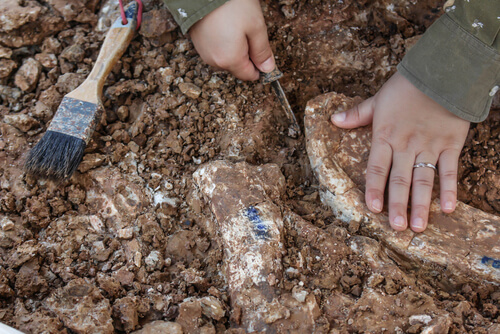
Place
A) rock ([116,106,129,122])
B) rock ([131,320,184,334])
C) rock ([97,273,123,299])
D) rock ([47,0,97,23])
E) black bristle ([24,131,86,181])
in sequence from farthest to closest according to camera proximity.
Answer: rock ([47,0,97,23]) < rock ([116,106,129,122]) < black bristle ([24,131,86,181]) < rock ([97,273,123,299]) < rock ([131,320,184,334])

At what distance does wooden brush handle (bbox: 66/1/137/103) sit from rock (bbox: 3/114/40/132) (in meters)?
0.19

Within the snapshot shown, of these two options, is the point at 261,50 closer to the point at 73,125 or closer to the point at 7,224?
the point at 73,125

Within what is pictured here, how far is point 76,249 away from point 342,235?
0.86 metres

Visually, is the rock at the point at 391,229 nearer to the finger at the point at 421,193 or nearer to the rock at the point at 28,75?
the finger at the point at 421,193

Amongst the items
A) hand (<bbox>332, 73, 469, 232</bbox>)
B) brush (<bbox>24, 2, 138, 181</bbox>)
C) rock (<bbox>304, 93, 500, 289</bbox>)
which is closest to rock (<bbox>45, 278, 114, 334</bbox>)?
brush (<bbox>24, 2, 138, 181</bbox>)

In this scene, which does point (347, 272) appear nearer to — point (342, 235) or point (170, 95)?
point (342, 235)

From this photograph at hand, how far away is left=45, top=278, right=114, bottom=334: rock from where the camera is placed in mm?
1029

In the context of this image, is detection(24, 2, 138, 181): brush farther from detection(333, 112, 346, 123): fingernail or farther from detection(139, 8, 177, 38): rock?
detection(333, 112, 346, 123): fingernail

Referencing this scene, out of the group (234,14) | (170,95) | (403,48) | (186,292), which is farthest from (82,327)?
(403,48)

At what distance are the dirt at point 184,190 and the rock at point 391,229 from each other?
2.0 inches

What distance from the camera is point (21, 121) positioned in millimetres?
1499

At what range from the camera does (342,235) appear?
1258 millimetres

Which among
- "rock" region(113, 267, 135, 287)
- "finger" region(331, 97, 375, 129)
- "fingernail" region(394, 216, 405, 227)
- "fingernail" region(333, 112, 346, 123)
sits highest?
"rock" region(113, 267, 135, 287)

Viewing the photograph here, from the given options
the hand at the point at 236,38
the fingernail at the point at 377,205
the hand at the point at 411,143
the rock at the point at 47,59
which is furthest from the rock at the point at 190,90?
the fingernail at the point at 377,205
